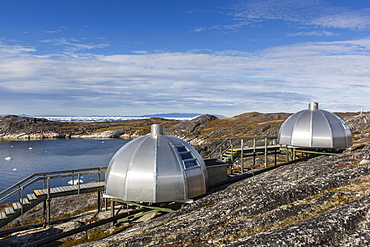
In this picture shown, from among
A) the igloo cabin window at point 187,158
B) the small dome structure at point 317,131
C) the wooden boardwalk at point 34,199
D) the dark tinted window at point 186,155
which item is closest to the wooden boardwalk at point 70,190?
the wooden boardwalk at point 34,199

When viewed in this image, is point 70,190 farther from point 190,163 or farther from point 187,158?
point 190,163

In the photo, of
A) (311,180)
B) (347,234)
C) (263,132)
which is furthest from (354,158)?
(263,132)

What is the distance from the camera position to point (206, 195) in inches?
627

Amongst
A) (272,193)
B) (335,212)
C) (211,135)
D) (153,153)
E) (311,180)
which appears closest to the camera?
(335,212)

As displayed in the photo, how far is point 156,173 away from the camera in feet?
47.8

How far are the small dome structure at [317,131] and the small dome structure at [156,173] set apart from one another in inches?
525

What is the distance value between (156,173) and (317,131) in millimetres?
17423

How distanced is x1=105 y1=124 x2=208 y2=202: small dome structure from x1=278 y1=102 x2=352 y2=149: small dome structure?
Result: 43.8 ft

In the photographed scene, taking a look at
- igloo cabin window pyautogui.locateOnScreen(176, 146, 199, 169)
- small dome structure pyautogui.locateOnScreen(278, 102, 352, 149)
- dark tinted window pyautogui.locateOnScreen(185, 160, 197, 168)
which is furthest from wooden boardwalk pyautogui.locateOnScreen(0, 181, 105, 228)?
small dome structure pyautogui.locateOnScreen(278, 102, 352, 149)

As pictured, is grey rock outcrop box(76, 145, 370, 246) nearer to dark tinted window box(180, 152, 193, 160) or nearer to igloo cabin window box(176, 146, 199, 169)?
igloo cabin window box(176, 146, 199, 169)

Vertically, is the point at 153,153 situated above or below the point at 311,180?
above

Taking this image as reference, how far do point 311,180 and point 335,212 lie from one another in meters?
4.84

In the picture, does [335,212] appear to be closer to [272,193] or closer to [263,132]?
[272,193]

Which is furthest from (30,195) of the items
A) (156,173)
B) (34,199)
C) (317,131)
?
(317,131)
